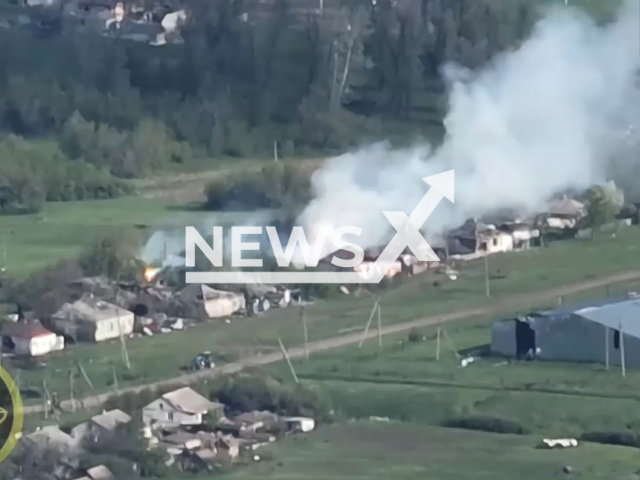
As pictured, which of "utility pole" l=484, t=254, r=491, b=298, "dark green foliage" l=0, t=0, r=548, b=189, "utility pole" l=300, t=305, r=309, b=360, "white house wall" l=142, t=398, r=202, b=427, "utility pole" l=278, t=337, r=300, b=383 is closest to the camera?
"white house wall" l=142, t=398, r=202, b=427

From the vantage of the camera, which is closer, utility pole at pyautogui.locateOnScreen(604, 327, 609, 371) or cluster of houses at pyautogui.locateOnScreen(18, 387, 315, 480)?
cluster of houses at pyautogui.locateOnScreen(18, 387, 315, 480)


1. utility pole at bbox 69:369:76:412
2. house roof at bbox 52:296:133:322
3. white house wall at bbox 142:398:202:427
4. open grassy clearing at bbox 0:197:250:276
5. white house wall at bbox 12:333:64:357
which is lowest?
white house wall at bbox 142:398:202:427

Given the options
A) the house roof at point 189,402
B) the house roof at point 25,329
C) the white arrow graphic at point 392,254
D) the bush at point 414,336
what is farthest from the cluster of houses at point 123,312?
the house roof at point 189,402

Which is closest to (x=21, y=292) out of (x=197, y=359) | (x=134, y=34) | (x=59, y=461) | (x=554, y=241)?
(x=197, y=359)

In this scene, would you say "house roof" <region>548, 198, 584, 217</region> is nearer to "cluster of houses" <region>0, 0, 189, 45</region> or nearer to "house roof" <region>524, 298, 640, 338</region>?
"house roof" <region>524, 298, 640, 338</region>

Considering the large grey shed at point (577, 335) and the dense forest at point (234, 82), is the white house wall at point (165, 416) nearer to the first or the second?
the large grey shed at point (577, 335)

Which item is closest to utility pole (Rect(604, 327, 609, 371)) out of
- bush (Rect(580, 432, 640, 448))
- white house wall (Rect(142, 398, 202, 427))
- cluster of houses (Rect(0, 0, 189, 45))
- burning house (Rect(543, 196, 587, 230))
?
bush (Rect(580, 432, 640, 448))
